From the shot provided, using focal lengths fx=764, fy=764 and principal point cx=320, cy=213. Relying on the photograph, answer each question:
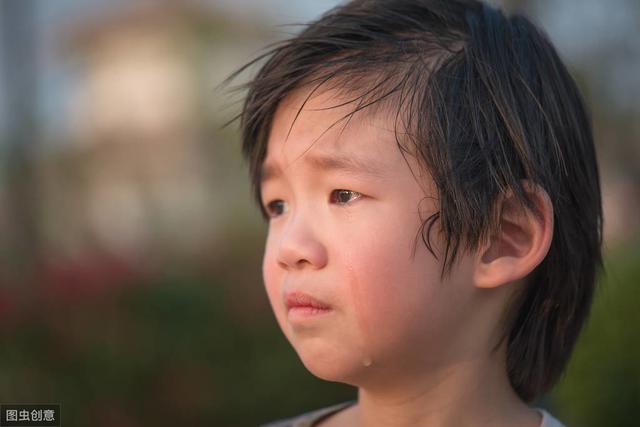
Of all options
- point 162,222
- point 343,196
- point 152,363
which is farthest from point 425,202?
point 162,222

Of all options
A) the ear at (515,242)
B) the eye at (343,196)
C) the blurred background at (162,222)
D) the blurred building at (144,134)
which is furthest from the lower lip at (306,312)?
the blurred building at (144,134)

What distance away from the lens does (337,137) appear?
5.35ft

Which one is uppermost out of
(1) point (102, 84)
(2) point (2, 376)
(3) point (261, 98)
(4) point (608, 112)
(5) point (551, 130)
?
(1) point (102, 84)

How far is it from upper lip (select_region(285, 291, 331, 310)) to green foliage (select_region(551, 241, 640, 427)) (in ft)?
4.69

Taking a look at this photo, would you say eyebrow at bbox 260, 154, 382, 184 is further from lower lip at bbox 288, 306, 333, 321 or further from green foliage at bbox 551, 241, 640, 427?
green foliage at bbox 551, 241, 640, 427

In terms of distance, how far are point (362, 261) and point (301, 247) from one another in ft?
0.45

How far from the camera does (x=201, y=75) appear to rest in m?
7.13

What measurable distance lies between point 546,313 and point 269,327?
278cm

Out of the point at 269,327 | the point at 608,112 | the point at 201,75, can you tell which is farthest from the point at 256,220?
the point at 608,112

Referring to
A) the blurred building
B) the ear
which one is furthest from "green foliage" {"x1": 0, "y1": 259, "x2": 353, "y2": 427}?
the ear

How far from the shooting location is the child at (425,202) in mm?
1609

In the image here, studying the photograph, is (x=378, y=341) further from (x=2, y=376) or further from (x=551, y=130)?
(x=2, y=376)

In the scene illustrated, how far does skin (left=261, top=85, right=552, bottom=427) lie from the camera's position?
1593 millimetres

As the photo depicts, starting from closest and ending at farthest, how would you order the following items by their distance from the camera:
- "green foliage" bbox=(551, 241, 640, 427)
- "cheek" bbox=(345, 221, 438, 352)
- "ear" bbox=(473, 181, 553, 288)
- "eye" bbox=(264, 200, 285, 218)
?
"cheek" bbox=(345, 221, 438, 352)
"ear" bbox=(473, 181, 553, 288)
"eye" bbox=(264, 200, 285, 218)
"green foliage" bbox=(551, 241, 640, 427)
